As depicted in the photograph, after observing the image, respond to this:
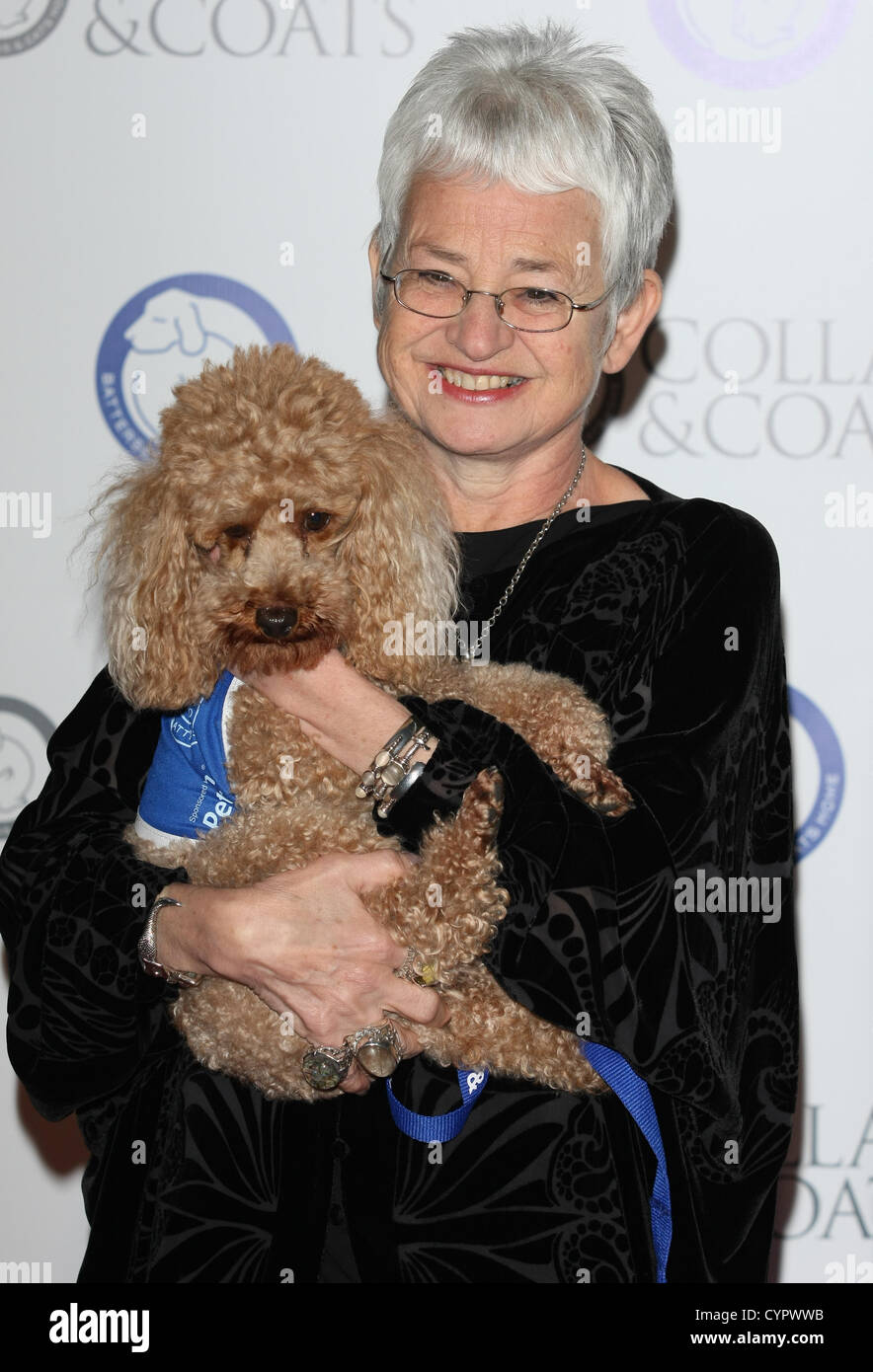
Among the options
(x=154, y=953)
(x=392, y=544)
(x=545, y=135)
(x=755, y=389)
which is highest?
(x=545, y=135)

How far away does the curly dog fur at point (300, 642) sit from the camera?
1704 mm

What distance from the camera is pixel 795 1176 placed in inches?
122

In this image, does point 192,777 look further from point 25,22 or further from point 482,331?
point 25,22

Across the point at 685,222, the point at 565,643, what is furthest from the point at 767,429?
the point at 565,643

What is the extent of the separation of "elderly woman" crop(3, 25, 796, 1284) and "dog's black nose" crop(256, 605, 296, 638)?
79 mm

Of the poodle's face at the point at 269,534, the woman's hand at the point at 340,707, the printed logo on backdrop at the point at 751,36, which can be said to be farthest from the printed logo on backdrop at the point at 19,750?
the printed logo on backdrop at the point at 751,36

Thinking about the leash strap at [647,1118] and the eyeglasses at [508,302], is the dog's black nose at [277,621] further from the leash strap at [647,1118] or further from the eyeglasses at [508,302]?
the leash strap at [647,1118]

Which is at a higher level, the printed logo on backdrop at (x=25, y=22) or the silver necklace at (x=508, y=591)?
the printed logo on backdrop at (x=25, y=22)

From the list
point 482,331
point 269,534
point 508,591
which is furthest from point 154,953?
point 482,331

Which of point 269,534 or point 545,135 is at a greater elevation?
point 545,135

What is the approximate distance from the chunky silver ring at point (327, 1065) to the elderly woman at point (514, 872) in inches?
1.2

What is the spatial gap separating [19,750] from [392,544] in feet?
5.35

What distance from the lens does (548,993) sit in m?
1.55

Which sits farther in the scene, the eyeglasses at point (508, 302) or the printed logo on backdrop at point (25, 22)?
the printed logo on backdrop at point (25, 22)
